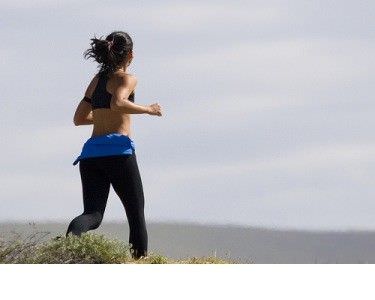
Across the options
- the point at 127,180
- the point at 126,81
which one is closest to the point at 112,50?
the point at 126,81

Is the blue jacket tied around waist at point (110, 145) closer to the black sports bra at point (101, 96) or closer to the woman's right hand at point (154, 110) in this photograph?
the black sports bra at point (101, 96)

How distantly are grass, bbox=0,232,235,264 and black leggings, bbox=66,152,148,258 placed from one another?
0.11 metres

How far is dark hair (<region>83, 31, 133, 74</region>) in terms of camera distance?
10305 mm

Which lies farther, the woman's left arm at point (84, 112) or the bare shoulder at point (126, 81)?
the woman's left arm at point (84, 112)

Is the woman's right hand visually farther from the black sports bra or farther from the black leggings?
the black leggings

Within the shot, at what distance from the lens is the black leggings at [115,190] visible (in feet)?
33.6

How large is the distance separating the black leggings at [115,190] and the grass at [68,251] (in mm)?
114

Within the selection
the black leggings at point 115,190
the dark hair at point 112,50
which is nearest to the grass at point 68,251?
the black leggings at point 115,190

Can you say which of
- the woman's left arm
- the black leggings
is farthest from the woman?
the woman's left arm

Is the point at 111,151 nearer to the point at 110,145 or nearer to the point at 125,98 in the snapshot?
the point at 110,145

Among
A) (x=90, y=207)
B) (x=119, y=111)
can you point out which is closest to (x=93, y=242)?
(x=90, y=207)

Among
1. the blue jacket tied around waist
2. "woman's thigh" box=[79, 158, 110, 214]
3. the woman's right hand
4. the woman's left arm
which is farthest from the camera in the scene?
the woman's left arm

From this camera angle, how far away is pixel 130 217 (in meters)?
10.4
